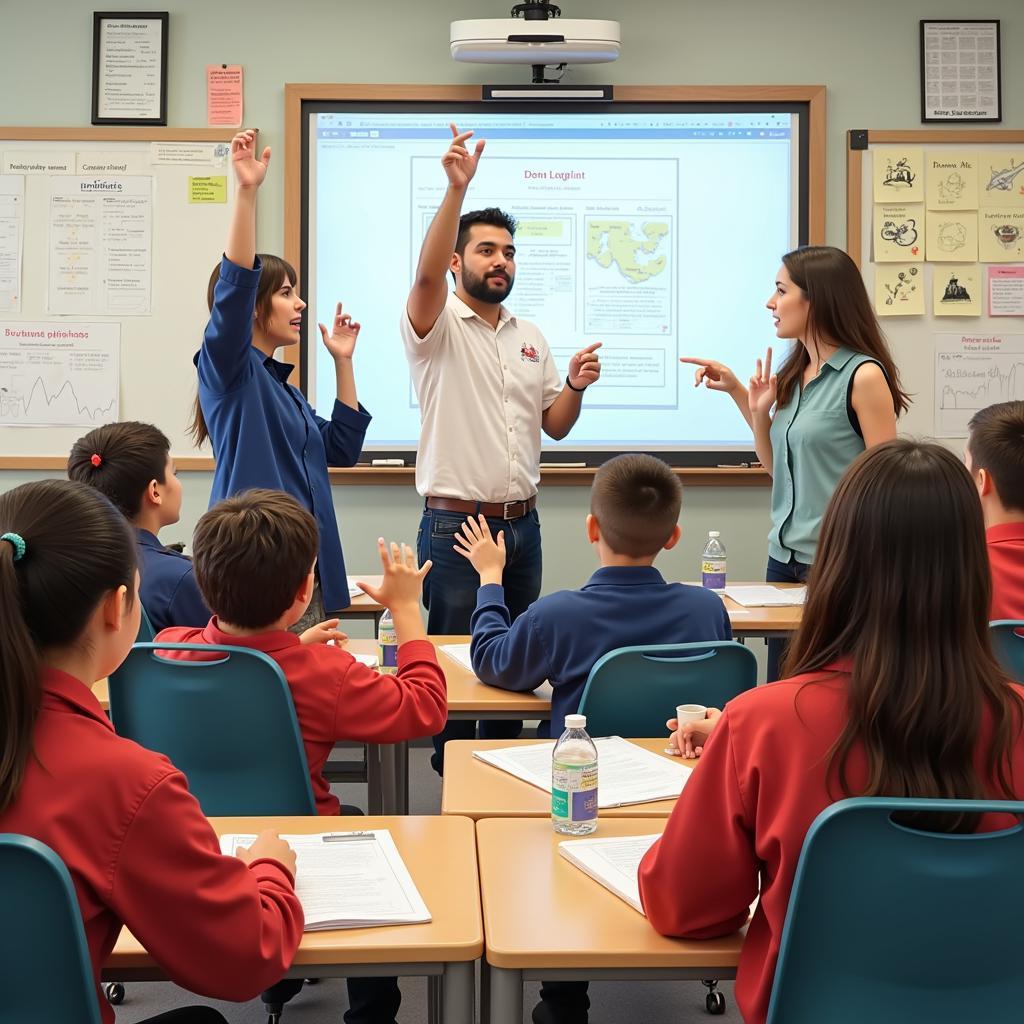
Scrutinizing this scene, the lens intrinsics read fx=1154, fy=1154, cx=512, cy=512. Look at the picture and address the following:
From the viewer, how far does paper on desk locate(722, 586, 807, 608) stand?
10.6 feet

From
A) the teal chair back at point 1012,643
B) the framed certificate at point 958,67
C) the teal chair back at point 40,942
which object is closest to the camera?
the teal chair back at point 40,942

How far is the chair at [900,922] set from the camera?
3.65ft

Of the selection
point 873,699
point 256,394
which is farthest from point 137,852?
point 256,394

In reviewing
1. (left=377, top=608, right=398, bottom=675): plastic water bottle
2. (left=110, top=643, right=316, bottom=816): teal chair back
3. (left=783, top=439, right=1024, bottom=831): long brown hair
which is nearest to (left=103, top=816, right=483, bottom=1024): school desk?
(left=783, top=439, right=1024, bottom=831): long brown hair

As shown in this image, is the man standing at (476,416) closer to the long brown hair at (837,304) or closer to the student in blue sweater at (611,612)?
the long brown hair at (837,304)

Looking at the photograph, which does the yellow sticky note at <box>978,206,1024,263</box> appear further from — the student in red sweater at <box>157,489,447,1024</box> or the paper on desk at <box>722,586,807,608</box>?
the student in red sweater at <box>157,489,447,1024</box>

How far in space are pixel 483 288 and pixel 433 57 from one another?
140 centimetres

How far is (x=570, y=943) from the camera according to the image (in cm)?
126

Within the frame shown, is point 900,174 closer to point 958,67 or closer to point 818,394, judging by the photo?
point 958,67

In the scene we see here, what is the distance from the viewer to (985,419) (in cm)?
254

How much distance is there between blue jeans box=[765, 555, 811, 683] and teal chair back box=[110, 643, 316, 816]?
70.4 inches

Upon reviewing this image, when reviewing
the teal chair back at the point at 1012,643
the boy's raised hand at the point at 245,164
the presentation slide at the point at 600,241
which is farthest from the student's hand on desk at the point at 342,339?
the teal chair back at the point at 1012,643

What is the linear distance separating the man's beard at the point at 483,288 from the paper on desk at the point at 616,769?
6.52 feet

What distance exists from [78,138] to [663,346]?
97.0 inches
